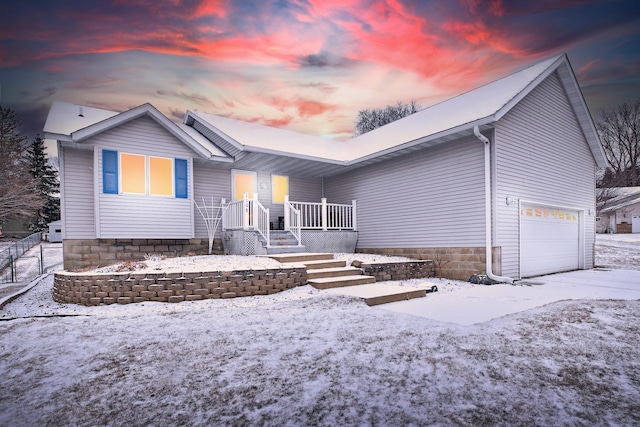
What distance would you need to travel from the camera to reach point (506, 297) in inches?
253

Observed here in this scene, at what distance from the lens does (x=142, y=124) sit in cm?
942

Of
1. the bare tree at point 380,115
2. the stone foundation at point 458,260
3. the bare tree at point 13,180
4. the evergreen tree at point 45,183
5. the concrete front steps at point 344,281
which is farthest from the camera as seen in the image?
the evergreen tree at point 45,183

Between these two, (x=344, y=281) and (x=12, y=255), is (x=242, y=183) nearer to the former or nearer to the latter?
(x=344, y=281)

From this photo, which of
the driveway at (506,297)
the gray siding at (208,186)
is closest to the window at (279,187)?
the gray siding at (208,186)

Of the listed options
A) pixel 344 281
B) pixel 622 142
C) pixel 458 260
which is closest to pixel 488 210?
pixel 458 260

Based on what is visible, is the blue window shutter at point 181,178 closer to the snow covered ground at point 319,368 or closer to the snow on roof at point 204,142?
the snow on roof at point 204,142

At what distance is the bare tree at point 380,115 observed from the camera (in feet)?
86.7

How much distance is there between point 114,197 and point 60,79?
4.58m

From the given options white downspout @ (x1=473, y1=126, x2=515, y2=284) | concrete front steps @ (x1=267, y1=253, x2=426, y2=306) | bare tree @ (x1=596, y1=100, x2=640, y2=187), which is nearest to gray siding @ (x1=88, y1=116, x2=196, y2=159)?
concrete front steps @ (x1=267, y1=253, x2=426, y2=306)

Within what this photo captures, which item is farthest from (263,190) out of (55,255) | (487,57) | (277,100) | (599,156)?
(55,255)

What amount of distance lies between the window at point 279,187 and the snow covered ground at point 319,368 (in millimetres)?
7568

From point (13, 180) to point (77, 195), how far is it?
15.1 metres

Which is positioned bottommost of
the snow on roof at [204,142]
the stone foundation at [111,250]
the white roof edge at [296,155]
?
the stone foundation at [111,250]

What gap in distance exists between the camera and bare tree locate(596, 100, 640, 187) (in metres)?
26.1
